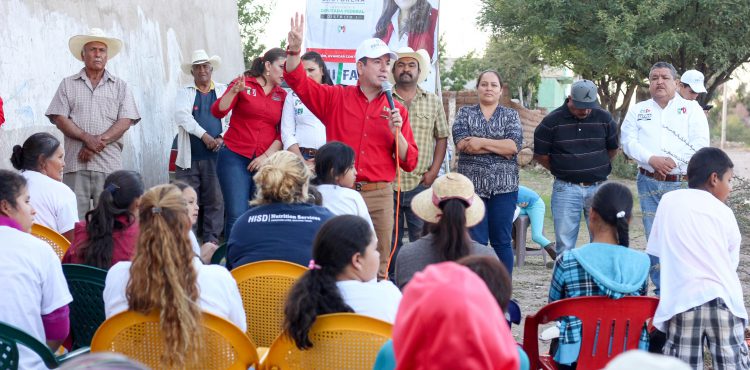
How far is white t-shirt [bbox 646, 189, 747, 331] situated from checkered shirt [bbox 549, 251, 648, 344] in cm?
15

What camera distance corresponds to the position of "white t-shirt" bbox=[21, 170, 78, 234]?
5.62m

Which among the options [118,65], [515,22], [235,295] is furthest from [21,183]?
[515,22]

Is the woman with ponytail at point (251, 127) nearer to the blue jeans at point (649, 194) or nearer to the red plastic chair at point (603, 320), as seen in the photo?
the blue jeans at point (649, 194)

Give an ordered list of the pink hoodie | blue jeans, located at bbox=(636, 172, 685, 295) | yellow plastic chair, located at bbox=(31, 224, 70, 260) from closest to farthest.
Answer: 1. the pink hoodie
2. yellow plastic chair, located at bbox=(31, 224, 70, 260)
3. blue jeans, located at bbox=(636, 172, 685, 295)

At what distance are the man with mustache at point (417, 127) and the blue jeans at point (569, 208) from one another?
1.00 metres

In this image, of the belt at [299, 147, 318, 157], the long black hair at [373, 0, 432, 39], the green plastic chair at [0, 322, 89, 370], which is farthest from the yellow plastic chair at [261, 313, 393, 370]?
the long black hair at [373, 0, 432, 39]

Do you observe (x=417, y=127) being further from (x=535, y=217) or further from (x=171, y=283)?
(x=171, y=283)

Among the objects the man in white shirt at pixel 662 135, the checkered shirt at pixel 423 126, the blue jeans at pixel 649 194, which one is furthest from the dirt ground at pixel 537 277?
the checkered shirt at pixel 423 126

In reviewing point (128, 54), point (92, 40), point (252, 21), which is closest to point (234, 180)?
point (92, 40)

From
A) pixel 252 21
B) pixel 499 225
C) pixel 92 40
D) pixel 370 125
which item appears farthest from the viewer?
pixel 252 21

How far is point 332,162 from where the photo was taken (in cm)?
575

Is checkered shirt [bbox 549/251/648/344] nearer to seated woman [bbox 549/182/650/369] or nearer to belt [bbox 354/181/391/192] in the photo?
seated woman [bbox 549/182/650/369]

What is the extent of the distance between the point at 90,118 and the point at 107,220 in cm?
361

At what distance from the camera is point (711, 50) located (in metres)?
16.8
